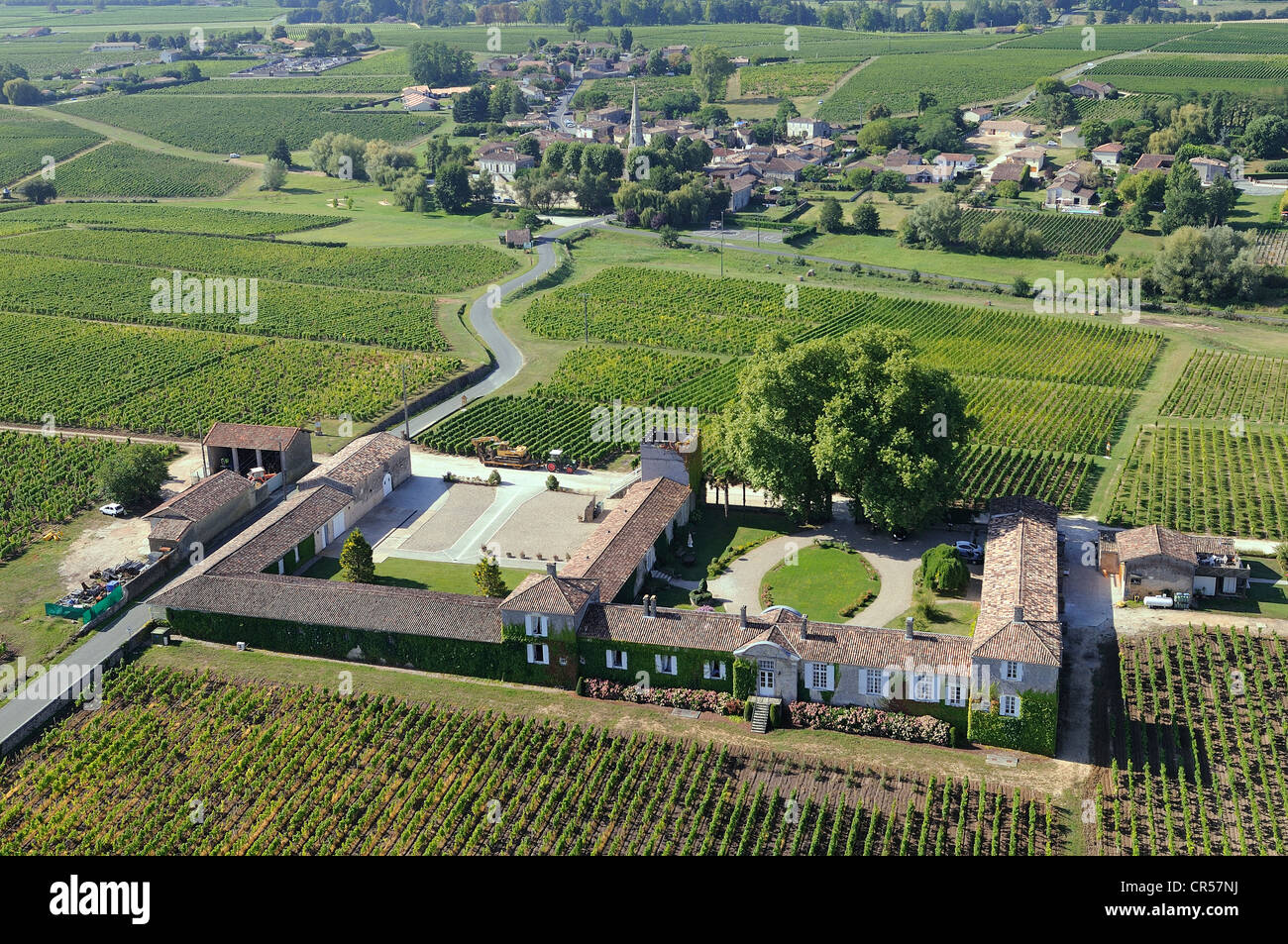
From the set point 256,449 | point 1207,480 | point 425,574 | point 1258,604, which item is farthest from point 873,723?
point 256,449

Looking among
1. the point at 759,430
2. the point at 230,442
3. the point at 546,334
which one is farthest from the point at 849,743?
the point at 546,334

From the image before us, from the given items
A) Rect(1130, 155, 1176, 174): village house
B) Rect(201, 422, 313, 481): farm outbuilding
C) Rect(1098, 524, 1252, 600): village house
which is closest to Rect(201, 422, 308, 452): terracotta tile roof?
Rect(201, 422, 313, 481): farm outbuilding

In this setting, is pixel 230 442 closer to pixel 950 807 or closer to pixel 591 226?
pixel 950 807

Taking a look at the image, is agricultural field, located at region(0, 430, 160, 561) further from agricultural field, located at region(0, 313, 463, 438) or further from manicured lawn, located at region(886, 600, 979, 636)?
manicured lawn, located at region(886, 600, 979, 636)

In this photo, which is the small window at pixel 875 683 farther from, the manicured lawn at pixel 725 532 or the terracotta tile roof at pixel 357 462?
the terracotta tile roof at pixel 357 462

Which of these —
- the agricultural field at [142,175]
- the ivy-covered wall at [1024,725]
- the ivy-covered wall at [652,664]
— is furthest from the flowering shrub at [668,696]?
the agricultural field at [142,175]
